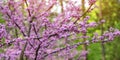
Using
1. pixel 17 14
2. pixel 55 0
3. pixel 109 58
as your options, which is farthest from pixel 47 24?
pixel 109 58

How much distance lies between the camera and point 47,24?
5520 millimetres

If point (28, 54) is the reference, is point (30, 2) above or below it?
above

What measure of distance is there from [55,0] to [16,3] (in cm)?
73

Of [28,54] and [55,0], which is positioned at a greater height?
[55,0]

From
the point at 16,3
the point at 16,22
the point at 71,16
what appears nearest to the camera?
the point at 71,16

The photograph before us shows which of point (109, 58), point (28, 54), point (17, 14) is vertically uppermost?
point (17, 14)

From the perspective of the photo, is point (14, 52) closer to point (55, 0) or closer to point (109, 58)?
point (55, 0)

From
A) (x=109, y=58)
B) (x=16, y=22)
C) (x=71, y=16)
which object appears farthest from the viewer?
(x=109, y=58)

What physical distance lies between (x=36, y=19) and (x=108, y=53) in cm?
1471

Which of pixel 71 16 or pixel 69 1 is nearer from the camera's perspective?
pixel 71 16

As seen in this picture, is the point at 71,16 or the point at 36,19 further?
the point at 36,19

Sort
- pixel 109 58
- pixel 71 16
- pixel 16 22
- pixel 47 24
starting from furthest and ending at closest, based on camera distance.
Result: pixel 109 58
pixel 16 22
pixel 47 24
pixel 71 16

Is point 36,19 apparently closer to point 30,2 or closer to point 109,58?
point 30,2

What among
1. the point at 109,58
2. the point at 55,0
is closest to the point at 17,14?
the point at 55,0
